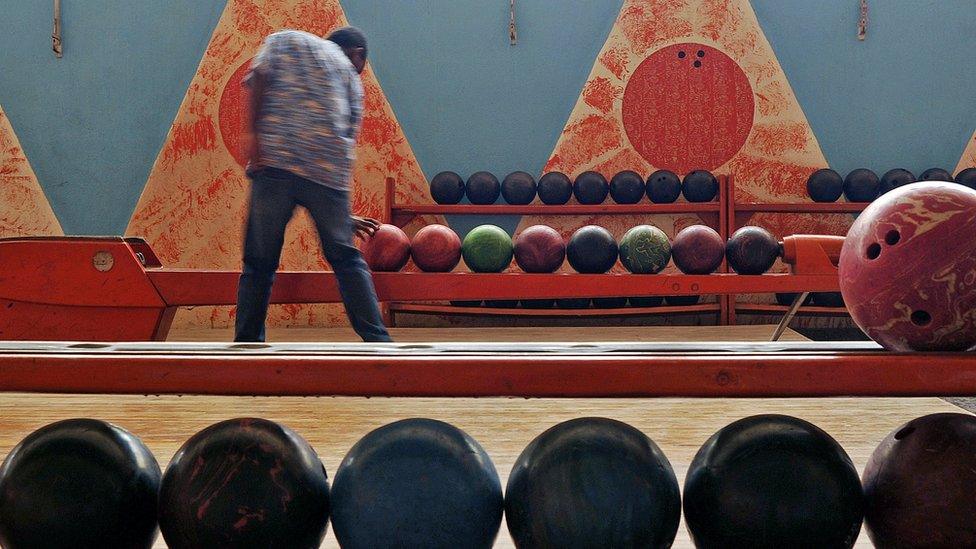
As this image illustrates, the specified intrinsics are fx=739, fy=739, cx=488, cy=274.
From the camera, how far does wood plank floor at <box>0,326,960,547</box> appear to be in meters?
1.73

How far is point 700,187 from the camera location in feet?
13.9

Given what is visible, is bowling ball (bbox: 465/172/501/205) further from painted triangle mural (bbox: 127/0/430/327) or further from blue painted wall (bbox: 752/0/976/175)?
blue painted wall (bbox: 752/0/976/175)

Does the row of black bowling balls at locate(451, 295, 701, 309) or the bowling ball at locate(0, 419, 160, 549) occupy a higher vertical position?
the bowling ball at locate(0, 419, 160, 549)

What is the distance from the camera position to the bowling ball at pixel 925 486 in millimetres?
941

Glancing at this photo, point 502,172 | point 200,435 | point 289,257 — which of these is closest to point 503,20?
point 502,172

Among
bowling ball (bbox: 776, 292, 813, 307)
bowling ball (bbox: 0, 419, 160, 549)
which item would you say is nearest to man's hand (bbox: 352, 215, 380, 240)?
bowling ball (bbox: 0, 419, 160, 549)

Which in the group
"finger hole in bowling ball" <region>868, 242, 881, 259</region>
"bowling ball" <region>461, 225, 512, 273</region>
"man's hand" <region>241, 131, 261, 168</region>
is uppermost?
"finger hole in bowling ball" <region>868, 242, 881, 259</region>

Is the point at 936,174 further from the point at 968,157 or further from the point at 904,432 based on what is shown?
the point at 904,432

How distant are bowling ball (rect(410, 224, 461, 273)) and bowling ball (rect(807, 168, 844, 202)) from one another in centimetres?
229

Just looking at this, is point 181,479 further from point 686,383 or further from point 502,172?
point 502,172

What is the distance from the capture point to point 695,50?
445 cm

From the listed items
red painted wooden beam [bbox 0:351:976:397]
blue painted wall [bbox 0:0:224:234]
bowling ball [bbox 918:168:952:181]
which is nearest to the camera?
red painted wooden beam [bbox 0:351:976:397]

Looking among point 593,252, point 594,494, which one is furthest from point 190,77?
point 594,494

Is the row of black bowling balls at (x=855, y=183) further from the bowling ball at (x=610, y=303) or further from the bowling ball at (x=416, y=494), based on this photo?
the bowling ball at (x=416, y=494)
